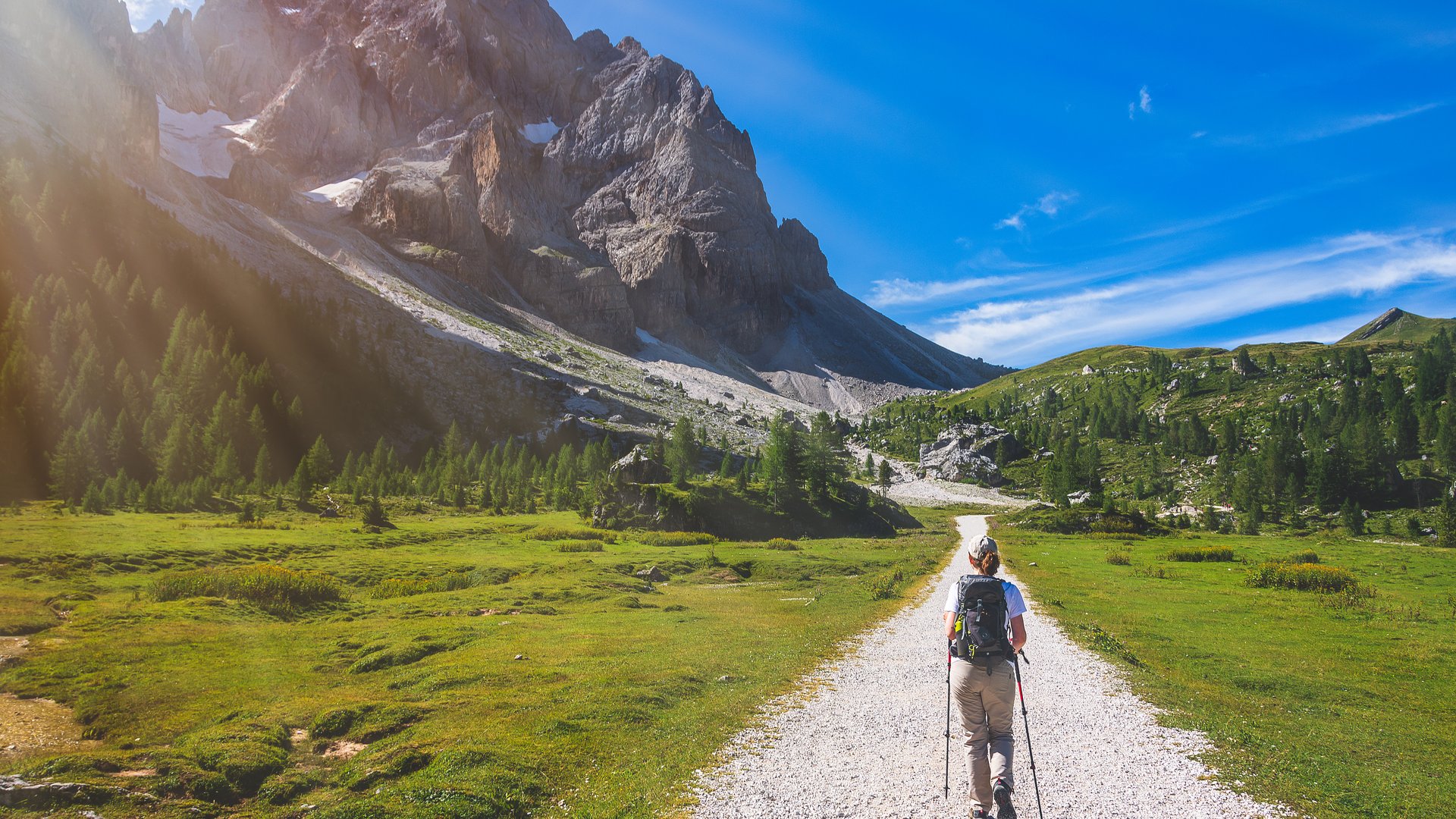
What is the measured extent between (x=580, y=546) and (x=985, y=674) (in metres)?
44.6

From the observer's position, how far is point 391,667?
63.0 feet

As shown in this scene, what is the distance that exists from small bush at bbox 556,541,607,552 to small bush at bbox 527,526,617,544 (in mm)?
2652

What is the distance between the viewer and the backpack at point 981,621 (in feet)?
31.9

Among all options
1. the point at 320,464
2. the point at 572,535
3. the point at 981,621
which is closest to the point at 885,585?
the point at 981,621

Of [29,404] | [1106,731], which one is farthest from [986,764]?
[29,404]

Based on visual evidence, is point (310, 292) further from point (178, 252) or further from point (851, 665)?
point (851, 665)

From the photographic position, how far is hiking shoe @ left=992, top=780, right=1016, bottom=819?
359 inches

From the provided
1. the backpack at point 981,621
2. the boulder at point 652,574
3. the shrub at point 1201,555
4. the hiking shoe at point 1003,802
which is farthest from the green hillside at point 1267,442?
the hiking shoe at point 1003,802

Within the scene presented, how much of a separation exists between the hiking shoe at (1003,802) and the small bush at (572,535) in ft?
160

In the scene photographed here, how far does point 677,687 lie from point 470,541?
43.0 meters

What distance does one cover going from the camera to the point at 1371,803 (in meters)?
10.1

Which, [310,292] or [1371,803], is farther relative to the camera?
[310,292]

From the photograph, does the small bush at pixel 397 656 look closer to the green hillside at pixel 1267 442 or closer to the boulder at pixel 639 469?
the boulder at pixel 639 469

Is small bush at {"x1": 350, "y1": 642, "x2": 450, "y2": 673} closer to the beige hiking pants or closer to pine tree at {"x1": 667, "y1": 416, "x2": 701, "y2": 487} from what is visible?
the beige hiking pants
